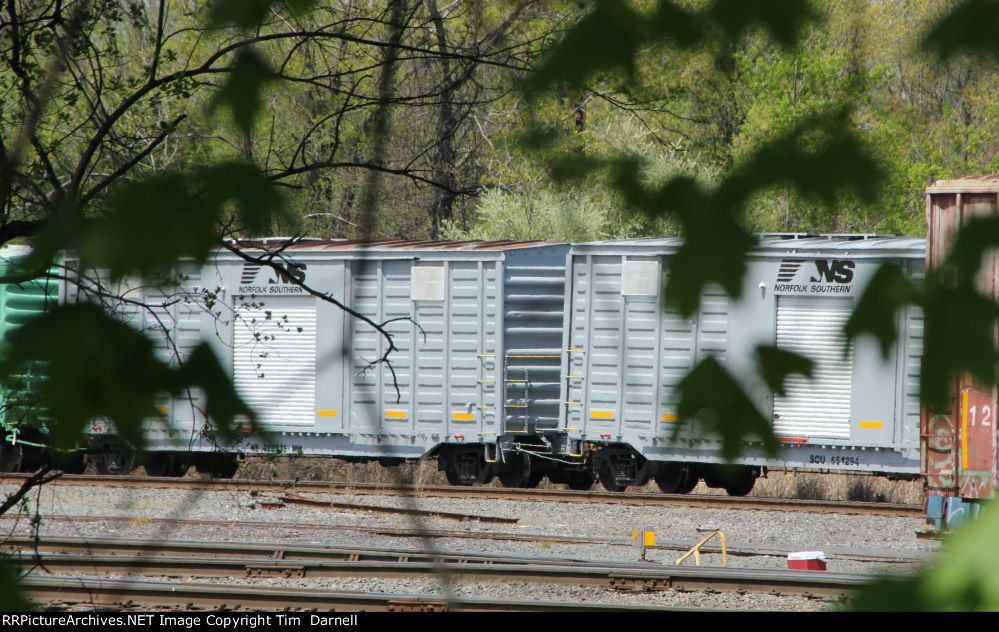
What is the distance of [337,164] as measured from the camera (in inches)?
151

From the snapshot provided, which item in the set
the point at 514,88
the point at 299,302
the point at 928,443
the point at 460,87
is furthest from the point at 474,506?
the point at 514,88

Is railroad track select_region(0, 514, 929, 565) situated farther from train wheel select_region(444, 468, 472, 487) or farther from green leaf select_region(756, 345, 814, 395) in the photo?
green leaf select_region(756, 345, 814, 395)

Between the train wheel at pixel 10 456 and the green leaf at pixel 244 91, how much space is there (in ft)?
55.8

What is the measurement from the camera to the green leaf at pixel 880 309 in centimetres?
122

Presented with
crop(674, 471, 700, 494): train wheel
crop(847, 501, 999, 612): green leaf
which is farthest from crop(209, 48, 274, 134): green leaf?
crop(674, 471, 700, 494): train wheel

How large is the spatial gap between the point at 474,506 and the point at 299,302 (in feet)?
15.1

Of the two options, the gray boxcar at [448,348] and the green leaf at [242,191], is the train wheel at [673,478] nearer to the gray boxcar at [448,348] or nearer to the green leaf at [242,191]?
the gray boxcar at [448,348]

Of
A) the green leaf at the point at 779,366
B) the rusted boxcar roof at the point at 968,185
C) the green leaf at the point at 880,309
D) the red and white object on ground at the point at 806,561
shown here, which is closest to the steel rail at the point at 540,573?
the red and white object on ground at the point at 806,561

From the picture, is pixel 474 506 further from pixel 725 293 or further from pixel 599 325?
pixel 725 293

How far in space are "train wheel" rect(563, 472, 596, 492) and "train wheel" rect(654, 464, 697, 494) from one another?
60.3 inches

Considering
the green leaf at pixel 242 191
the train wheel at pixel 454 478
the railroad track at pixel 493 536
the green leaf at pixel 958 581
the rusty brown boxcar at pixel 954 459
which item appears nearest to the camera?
the green leaf at pixel 958 581

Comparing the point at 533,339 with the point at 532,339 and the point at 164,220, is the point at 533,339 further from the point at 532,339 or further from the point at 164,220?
the point at 164,220

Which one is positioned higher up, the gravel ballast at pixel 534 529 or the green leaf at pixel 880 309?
the green leaf at pixel 880 309

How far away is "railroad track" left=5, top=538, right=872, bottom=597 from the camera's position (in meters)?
8.72
